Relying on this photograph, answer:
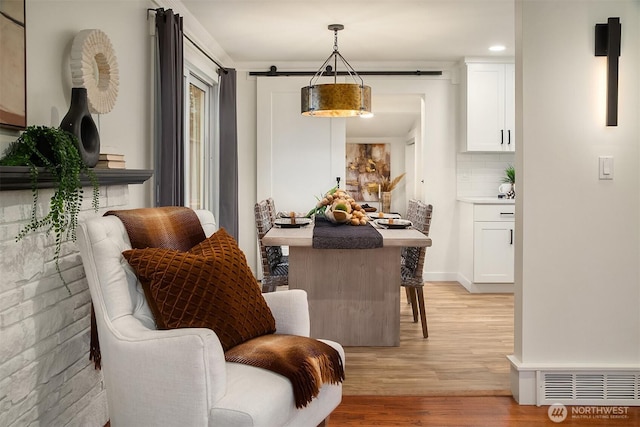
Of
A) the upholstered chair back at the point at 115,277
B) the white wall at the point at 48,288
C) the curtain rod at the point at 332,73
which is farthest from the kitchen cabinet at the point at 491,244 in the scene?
the upholstered chair back at the point at 115,277

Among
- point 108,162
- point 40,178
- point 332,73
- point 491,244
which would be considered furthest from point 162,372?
point 332,73

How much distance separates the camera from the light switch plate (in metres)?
2.83

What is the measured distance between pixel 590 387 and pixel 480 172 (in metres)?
3.77

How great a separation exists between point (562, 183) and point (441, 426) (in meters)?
1.30

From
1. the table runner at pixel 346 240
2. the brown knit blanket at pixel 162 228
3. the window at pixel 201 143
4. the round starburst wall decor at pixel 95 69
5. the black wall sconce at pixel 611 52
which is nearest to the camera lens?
the brown knit blanket at pixel 162 228

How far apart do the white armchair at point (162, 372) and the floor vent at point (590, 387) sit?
1250 mm

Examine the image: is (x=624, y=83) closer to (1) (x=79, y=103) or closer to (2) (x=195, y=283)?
(2) (x=195, y=283)

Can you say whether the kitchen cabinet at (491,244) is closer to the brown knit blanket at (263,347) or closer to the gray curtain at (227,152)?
the gray curtain at (227,152)

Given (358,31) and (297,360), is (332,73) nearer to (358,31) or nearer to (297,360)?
(358,31)

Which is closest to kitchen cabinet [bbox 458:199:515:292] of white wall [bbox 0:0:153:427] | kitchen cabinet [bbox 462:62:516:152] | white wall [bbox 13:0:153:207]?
kitchen cabinet [bbox 462:62:516:152]

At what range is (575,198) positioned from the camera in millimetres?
2842

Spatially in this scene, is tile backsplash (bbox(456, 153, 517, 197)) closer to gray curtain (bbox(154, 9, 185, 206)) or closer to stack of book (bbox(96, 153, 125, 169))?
gray curtain (bbox(154, 9, 185, 206))

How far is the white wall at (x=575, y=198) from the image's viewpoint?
2.80 metres

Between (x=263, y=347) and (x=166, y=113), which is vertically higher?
(x=166, y=113)
